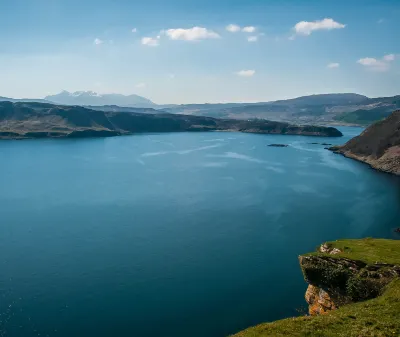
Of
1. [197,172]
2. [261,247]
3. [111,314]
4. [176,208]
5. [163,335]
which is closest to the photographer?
[163,335]

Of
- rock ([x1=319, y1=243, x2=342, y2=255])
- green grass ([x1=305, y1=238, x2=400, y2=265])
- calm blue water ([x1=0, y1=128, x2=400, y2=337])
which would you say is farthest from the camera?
calm blue water ([x1=0, y1=128, x2=400, y2=337])

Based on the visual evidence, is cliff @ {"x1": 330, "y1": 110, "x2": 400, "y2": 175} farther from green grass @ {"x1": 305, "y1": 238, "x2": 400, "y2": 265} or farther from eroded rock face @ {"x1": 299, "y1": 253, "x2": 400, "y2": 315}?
eroded rock face @ {"x1": 299, "y1": 253, "x2": 400, "y2": 315}

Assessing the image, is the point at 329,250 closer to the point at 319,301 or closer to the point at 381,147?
the point at 319,301

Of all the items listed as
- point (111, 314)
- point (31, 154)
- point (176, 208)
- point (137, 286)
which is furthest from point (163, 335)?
point (31, 154)

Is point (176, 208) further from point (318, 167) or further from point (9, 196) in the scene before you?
point (318, 167)

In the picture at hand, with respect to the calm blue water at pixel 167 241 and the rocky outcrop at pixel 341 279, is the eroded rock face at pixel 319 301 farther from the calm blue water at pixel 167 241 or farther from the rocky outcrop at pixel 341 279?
the calm blue water at pixel 167 241

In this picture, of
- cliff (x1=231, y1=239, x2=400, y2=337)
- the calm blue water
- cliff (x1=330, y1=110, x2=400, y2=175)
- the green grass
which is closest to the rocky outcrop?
cliff (x1=231, y1=239, x2=400, y2=337)
